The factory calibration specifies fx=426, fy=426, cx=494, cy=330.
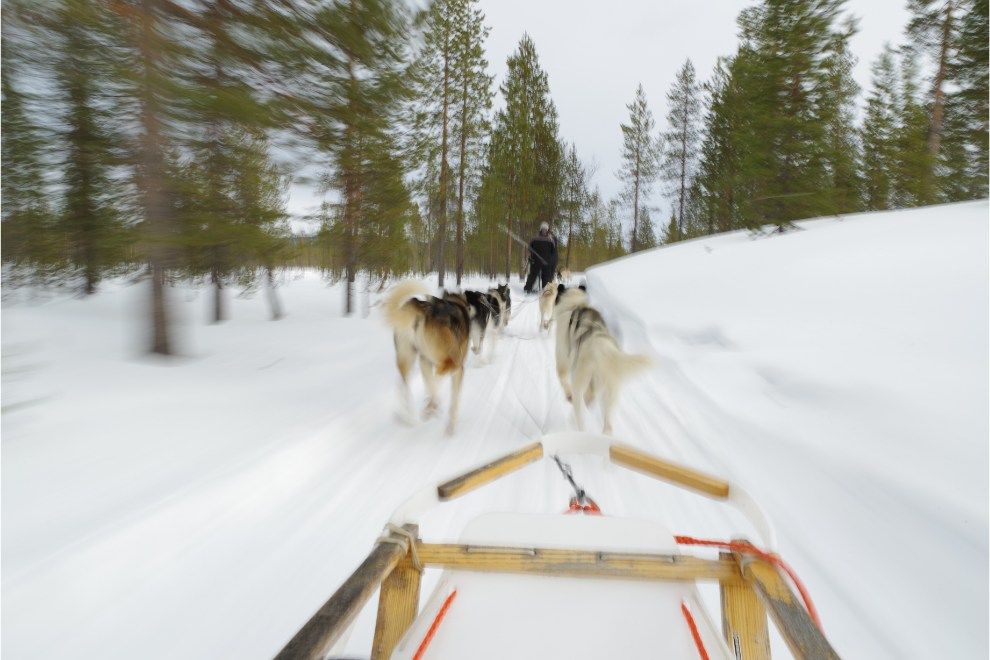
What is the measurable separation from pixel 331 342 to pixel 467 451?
201 inches

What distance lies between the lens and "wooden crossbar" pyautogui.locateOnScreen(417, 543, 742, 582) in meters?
1.20

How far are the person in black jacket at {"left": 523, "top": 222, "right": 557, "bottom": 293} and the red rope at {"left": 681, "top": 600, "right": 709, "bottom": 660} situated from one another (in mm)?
12532

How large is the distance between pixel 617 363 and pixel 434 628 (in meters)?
2.27

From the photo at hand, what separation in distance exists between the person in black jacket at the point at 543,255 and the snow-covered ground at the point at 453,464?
8.02 meters

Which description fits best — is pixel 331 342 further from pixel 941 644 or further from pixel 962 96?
pixel 962 96

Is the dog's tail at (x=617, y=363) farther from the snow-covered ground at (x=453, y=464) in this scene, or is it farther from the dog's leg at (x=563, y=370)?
the dog's leg at (x=563, y=370)

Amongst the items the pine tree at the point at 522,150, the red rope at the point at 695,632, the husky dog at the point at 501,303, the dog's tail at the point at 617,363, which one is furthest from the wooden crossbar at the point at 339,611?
the pine tree at the point at 522,150

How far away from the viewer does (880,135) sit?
67.4 ft

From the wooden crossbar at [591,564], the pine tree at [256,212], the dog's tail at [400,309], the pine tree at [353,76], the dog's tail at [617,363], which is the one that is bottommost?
the wooden crossbar at [591,564]

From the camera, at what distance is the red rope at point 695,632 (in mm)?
1079

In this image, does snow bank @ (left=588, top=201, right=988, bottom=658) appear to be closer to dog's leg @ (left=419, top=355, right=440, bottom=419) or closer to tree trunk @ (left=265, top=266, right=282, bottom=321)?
dog's leg @ (left=419, top=355, right=440, bottom=419)

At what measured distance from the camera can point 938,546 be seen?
6.66ft

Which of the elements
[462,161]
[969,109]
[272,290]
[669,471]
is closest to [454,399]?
[669,471]

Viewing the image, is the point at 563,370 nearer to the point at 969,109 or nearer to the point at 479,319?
the point at 479,319
